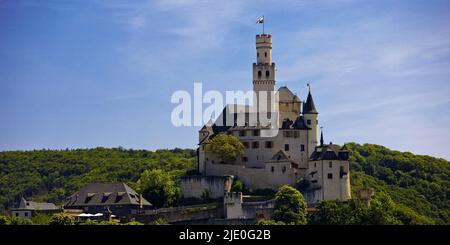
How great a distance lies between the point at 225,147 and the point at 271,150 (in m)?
4.10

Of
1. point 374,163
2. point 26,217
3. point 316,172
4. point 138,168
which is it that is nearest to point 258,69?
point 316,172

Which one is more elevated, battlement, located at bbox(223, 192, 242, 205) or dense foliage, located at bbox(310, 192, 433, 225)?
battlement, located at bbox(223, 192, 242, 205)

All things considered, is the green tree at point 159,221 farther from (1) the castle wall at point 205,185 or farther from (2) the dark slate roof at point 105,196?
(2) the dark slate roof at point 105,196

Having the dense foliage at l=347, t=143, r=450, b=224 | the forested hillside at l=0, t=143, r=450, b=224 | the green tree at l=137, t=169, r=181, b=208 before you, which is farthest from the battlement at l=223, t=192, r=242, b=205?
the dense foliage at l=347, t=143, r=450, b=224

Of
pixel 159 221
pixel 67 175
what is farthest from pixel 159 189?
pixel 67 175

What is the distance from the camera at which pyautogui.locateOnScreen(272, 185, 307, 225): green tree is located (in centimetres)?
9200

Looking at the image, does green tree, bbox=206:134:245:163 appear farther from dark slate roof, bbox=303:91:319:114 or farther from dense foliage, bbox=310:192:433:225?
dense foliage, bbox=310:192:433:225

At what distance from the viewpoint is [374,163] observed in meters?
161

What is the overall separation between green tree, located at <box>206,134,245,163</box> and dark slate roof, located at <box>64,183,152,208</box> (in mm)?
7934

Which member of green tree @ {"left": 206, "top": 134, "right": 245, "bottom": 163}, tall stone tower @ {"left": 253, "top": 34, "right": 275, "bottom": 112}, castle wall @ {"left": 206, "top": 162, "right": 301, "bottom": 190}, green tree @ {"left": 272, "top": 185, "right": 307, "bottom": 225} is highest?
tall stone tower @ {"left": 253, "top": 34, "right": 275, "bottom": 112}

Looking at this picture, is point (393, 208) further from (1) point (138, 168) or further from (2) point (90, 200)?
(1) point (138, 168)

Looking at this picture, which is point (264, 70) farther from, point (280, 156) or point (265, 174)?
point (265, 174)

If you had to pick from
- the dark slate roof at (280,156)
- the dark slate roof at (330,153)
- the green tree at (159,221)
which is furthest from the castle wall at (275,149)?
the green tree at (159,221)
